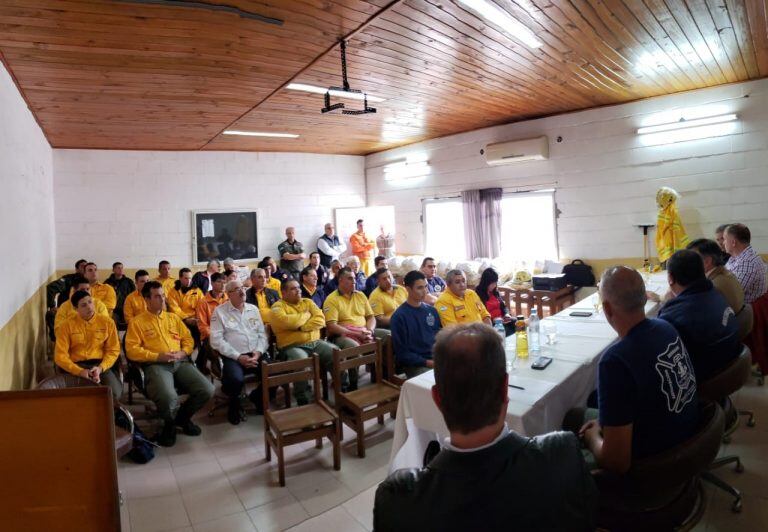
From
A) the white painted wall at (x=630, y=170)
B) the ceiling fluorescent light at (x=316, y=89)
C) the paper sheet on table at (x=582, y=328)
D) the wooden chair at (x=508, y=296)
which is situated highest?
the ceiling fluorescent light at (x=316, y=89)

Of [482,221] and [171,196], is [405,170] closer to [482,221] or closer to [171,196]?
[482,221]

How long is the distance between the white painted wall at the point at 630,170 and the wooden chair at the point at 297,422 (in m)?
4.92

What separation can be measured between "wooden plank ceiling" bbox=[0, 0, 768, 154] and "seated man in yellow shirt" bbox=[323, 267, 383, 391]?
2.03m

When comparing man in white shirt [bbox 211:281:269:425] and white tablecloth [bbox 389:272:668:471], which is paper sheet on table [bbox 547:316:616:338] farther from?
man in white shirt [bbox 211:281:269:425]

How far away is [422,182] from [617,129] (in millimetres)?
3580

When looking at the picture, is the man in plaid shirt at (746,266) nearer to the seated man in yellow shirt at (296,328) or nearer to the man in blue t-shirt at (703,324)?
the man in blue t-shirt at (703,324)

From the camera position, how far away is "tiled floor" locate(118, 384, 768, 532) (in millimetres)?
2654

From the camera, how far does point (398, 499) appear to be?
108 cm

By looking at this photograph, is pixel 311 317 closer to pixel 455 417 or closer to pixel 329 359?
pixel 329 359

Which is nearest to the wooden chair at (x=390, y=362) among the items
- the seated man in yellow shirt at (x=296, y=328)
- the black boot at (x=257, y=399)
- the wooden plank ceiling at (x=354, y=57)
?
the seated man in yellow shirt at (x=296, y=328)

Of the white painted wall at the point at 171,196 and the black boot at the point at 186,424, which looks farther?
the white painted wall at the point at 171,196

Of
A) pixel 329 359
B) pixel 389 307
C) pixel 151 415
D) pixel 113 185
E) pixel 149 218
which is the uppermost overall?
pixel 113 185

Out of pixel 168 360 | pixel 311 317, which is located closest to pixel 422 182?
pixel 311 317

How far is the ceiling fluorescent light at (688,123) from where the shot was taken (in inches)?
217
